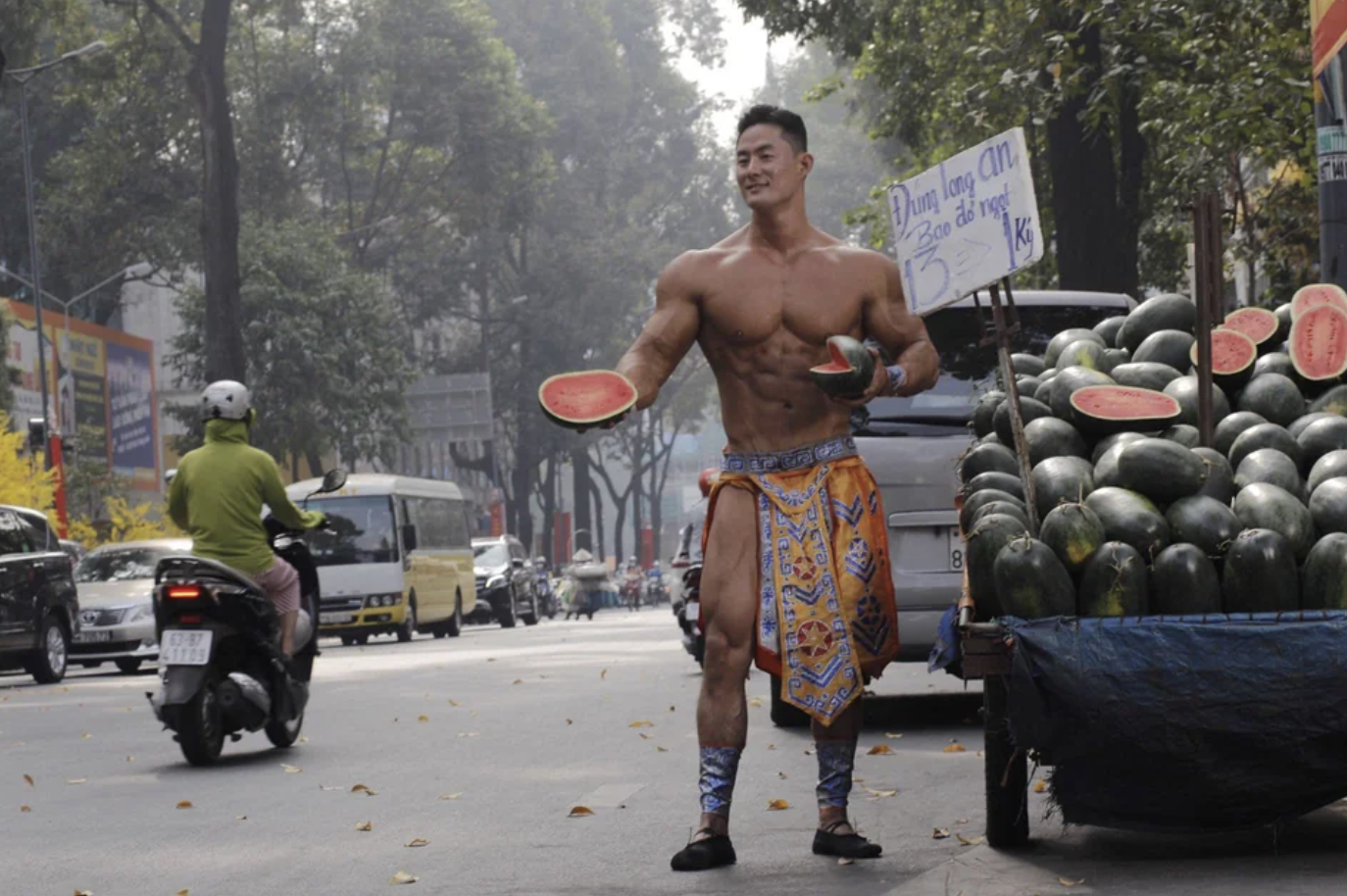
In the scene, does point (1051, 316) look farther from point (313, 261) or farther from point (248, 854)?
point (313, 261)

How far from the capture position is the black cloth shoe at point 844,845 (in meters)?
7.04

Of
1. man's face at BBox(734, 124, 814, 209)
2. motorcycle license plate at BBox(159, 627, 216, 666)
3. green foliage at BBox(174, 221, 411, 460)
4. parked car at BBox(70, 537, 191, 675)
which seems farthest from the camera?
green foliage at BBox(174, 221, 411, 460)

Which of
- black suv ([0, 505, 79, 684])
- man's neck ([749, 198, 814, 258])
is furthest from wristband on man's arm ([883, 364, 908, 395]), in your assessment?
black suv ([0, 505, 79, 684])

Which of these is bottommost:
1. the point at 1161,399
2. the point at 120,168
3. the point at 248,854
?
the point at 248,854

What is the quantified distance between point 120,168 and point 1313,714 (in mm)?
44889

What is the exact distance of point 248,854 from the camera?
25.9ft

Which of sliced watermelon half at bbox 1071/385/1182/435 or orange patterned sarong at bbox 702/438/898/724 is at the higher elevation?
sliced watermelon half at bbox 1071/385/1182/435

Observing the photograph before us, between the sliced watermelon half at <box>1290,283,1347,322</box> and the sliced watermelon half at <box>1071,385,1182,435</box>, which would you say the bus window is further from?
the sliced watermelon half at <box>1071,385,1182,435</box>

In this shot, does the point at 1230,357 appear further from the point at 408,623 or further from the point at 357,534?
the point at 357,534

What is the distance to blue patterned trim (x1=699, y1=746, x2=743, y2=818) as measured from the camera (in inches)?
271

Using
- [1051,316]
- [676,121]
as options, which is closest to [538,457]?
[676,121]

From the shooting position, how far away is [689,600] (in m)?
18.0

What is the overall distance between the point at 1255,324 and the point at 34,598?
16.6 meters

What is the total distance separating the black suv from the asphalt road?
18.9 feet
